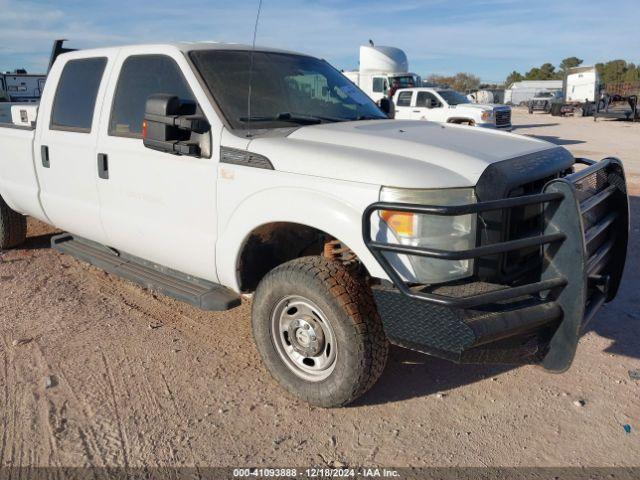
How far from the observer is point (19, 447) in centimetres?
302

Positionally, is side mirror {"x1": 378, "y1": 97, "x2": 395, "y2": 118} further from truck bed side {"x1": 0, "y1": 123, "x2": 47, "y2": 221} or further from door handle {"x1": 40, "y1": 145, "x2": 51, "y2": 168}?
truck bed side {"x1": 0, "y1": 123, "x2": 47, "y2": 221}

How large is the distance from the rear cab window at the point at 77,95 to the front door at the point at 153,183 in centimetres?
27

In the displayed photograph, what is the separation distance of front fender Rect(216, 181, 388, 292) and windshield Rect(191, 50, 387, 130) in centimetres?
61

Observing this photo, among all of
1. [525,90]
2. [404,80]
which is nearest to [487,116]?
[404,80]

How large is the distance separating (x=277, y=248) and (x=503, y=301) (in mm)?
1493

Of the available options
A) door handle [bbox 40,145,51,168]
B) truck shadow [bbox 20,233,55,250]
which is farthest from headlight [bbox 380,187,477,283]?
truck shadow [bbox 20,233,55,250]

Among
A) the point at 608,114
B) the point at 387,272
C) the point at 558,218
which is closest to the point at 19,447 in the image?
the point at 387,272

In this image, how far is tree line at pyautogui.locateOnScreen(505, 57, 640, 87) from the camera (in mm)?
59419

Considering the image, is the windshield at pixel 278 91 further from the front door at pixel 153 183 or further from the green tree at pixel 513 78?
the green tree at pixel 513 78

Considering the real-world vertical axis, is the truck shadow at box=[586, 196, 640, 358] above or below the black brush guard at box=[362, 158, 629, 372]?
below

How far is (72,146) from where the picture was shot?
4684 mm

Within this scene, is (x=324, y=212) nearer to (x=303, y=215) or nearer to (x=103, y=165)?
(x=303, y=215)

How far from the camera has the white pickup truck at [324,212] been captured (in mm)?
2916

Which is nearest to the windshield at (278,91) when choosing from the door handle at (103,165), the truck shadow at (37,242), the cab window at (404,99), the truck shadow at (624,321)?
the door handle at (103,165)
